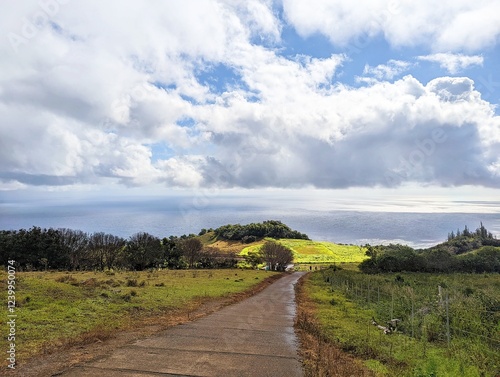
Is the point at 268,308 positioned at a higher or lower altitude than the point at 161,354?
lower

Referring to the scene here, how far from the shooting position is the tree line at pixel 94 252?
74875mm

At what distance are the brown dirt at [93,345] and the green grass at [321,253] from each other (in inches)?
4296

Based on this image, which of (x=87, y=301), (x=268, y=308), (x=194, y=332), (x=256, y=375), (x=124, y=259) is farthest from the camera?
(x=124, y=259)

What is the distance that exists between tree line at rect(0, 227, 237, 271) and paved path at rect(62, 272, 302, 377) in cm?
7032

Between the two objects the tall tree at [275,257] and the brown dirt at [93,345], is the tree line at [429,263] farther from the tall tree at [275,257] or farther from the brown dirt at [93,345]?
the brown dirt at [93,345]

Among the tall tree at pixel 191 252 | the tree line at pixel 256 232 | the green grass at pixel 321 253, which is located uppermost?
the tree line at pixel 256 232

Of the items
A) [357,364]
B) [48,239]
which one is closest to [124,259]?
[48,239]

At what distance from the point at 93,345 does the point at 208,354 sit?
159 inches

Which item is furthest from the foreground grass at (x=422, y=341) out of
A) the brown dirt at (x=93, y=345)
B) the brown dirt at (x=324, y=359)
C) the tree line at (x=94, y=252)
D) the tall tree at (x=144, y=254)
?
the tree line at (x=94, y=252)

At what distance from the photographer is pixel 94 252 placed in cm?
8338

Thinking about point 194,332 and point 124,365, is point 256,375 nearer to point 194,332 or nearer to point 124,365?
point 124,365

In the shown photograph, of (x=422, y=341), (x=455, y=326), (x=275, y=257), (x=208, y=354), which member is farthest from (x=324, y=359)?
(x=275, y=257)

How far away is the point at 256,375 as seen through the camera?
31.6 feet

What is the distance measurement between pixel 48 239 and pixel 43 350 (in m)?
75.6
